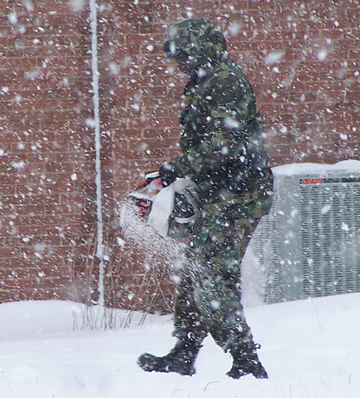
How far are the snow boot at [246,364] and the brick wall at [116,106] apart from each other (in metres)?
2.21

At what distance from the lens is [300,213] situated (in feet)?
16.1

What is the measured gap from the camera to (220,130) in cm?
299

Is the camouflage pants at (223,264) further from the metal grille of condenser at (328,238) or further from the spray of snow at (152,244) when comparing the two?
the spray of snow at (152,244)

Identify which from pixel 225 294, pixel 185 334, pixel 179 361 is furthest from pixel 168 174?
pixel 179 361

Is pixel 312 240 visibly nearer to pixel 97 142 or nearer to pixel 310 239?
pixel 310 239

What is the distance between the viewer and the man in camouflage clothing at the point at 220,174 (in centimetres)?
302

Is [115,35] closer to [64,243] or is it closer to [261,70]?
[261,70]

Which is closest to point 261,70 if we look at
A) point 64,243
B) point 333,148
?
point 333,148

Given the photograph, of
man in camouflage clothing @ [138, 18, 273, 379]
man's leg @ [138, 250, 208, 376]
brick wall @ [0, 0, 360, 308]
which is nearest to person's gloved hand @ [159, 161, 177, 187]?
man in camouflage clothing @ [138, 18, 273, 379]

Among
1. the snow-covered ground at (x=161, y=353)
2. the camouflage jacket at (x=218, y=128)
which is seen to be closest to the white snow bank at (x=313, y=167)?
the snow-covered ground at (x=161, y=353)

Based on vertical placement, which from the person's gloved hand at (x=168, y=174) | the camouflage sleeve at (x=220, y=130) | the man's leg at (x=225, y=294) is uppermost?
the camouflage sleeve at (x=220, y=130)

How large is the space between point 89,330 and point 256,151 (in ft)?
8.32

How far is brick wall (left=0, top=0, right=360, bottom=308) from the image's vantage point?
5.32 metres

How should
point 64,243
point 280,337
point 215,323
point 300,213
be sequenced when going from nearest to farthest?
point 215,323 → point 280,337 → point 300,213 → point 64,243
